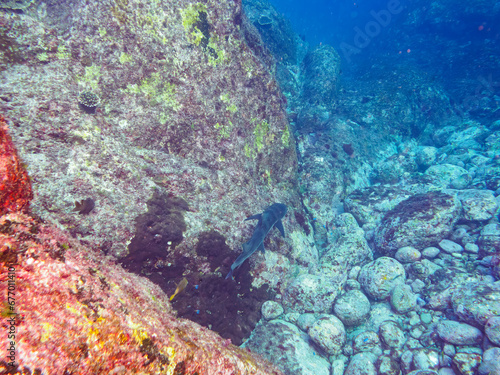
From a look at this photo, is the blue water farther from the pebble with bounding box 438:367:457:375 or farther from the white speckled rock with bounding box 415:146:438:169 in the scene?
the pebble with bounding box 438:367:457:375

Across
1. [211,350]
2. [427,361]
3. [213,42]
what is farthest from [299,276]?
[213,42]

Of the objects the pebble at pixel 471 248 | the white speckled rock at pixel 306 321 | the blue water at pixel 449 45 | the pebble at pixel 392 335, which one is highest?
the blue water at pixel 449 45

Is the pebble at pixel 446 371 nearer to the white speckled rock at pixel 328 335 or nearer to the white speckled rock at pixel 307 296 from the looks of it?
the white speckled rock at pixel 328 335

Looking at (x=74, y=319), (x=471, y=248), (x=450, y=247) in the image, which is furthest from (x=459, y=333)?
(x=74, y=319)

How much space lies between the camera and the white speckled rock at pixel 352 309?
16.6ft

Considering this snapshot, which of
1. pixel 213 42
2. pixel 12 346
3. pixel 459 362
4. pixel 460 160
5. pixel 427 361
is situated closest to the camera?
pixel 12 346

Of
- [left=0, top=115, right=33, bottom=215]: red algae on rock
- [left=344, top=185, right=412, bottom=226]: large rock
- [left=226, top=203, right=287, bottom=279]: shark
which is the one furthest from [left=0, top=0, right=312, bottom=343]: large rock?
[left=344, top=185, right=412, bottom=226]: large rock

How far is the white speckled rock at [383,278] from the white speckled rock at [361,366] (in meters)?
1.57

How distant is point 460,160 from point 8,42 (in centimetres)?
1513

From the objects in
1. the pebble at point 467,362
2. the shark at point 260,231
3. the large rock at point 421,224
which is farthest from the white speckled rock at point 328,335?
the large rock at point 421,224

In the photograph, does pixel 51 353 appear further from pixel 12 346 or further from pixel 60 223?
pixel 60 223

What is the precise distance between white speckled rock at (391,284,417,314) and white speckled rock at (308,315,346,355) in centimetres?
165

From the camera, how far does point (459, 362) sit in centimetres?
373

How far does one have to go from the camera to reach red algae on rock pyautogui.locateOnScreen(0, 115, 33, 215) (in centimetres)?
181
